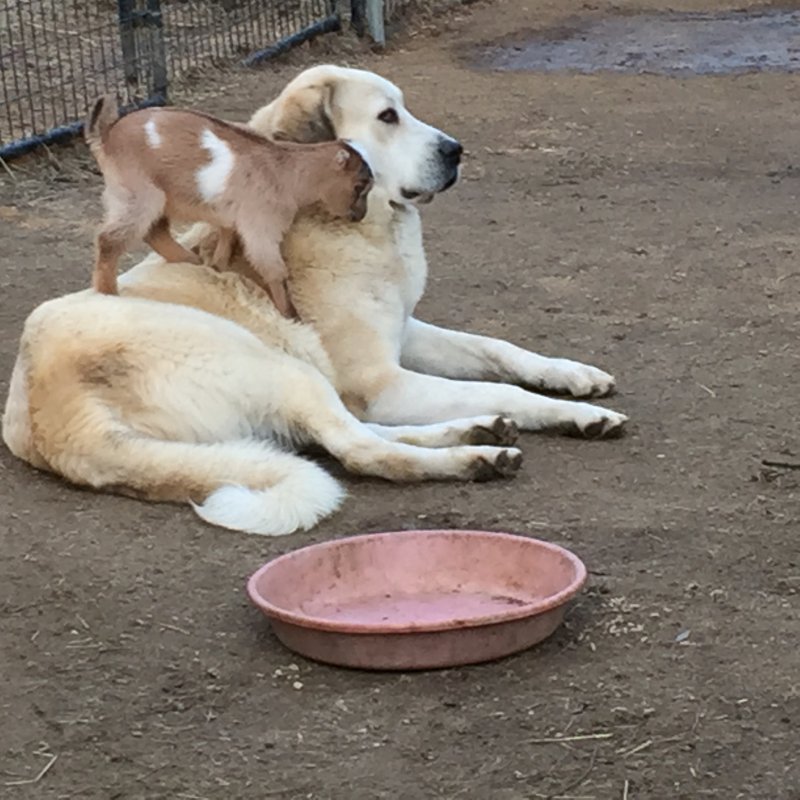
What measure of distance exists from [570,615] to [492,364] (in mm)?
1600

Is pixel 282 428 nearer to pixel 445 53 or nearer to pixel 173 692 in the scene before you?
pixel 173 692

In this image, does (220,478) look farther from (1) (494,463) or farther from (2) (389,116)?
(2) (389,116)

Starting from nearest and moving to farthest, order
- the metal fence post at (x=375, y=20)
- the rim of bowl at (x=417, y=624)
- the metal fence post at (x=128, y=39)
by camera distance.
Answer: the rim of bowl at (x=417, y=624) → the metal fence post at (x=128, y=39) → the metal fence post at (x=375, y=20)

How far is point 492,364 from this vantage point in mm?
4617

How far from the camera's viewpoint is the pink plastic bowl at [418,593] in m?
2.85

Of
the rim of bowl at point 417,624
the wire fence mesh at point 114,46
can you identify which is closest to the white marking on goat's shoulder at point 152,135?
the rim of bowl at point 417,624

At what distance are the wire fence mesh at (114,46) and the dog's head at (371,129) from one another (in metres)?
3.73

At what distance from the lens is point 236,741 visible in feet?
8.80

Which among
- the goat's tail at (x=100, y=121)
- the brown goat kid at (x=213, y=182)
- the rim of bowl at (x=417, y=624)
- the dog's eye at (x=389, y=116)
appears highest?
the goat's tail at (x=100, y=121)

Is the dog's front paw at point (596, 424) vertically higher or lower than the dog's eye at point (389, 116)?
lower

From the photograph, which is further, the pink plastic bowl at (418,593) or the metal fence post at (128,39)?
the metal fence post at (128,39)

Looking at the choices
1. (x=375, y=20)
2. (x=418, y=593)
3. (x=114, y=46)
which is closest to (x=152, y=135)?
(x=418, y=593)

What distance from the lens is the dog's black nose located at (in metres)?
4.45

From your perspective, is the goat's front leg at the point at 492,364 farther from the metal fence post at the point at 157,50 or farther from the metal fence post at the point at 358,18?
the metal fence post at the point at 358,18
